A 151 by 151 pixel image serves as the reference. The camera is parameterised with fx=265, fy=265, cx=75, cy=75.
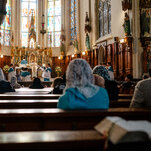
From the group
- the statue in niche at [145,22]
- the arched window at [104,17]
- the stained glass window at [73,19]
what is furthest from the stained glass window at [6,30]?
the statue in niche at [145,22]

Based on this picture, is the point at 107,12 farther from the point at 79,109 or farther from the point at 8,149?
the point at 8,149

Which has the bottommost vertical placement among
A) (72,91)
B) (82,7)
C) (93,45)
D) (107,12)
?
(72,91)

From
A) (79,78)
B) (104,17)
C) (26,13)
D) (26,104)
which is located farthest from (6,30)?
(79,78)

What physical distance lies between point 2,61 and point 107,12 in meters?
10.7

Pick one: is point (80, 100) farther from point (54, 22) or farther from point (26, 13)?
point (26, 13)

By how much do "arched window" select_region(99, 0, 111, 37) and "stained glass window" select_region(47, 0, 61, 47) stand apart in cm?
764

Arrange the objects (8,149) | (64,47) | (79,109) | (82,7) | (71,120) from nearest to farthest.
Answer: (8,149) < (71,120) < (79,109) < (82,7) < (64,47)

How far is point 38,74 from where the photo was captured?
1972 centimetres

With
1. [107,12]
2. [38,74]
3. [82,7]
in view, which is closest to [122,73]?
[107,12]

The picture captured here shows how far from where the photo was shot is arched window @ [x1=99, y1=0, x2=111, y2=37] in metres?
17.7

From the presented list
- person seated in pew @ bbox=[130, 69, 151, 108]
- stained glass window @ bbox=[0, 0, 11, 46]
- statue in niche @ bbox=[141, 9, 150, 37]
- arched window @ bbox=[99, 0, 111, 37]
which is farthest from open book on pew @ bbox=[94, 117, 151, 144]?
stained glass window @ bbox=[0, 0, 11, 46]

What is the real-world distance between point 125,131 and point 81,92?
4.71ft

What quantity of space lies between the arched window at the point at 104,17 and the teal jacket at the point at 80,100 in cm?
1500

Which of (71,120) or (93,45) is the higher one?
(93,45)
